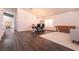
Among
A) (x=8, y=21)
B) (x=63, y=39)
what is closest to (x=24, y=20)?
(x=8, y=21)

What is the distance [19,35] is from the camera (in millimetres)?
2309

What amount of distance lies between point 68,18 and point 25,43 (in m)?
1.09

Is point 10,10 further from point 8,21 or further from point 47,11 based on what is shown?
point 47,11

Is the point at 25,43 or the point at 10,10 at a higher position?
the point at 10,10

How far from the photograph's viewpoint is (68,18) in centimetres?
225

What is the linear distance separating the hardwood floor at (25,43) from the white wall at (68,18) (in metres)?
0.53

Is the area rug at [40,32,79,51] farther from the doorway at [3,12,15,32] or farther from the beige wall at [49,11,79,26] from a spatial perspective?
the doorway at [3,12,15,32]

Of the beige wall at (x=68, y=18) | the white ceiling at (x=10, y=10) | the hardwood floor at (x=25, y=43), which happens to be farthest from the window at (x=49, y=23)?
the white ceiling at (x=10, y=10)

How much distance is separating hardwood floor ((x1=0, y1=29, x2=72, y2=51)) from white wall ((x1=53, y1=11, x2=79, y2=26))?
53 centimetres

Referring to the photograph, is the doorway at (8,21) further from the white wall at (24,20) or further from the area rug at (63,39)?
the area rug at (63,39)
